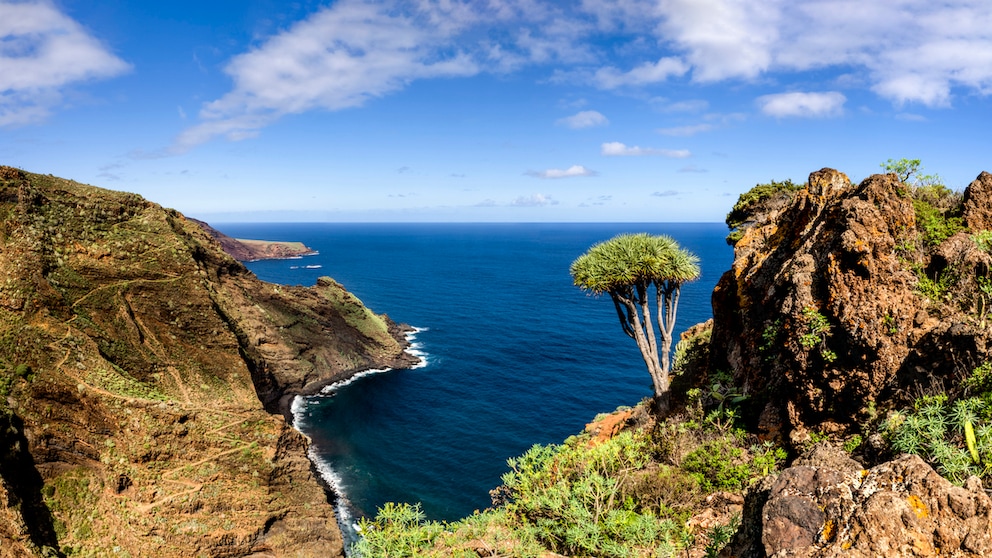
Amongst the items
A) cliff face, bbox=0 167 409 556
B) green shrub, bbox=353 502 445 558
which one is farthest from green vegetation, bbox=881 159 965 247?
cliff face, bbox=0 167 409 556

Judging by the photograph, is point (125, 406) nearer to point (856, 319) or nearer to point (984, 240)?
point (856, 319)

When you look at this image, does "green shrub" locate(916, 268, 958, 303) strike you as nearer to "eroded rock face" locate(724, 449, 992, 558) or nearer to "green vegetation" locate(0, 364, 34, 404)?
"eroded rock face" locate(724, 449, 992, 558)

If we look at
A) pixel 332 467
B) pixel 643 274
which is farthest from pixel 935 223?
pixel 332 467

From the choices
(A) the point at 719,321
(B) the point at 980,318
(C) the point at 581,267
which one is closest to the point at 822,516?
(B) the point at 980,318

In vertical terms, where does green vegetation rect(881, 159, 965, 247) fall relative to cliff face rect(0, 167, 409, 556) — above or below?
above

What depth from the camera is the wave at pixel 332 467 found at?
35438 mm

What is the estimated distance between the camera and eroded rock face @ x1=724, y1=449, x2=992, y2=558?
4969 mm

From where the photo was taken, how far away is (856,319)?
12.7 m

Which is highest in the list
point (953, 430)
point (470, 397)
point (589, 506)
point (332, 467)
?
point (953, 430)

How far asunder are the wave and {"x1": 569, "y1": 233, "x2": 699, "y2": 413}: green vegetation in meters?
21.5

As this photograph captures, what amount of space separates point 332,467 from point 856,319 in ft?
139

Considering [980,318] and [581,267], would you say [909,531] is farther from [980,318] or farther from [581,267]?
[581,267]

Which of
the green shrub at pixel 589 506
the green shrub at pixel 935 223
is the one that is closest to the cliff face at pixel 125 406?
the green shrub at pixel 589 506

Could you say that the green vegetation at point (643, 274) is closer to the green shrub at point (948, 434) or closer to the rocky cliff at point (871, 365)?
the rocky cliff at point (871, 365)
